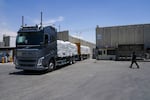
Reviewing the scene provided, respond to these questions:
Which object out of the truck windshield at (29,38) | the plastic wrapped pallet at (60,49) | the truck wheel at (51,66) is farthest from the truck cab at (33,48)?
the plastic wrapped pallet at (60,49)

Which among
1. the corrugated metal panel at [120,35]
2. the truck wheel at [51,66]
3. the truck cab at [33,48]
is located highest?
the corrugated metal panel at [120,35]

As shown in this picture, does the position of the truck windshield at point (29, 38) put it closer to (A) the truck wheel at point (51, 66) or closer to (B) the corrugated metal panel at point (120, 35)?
(A) the truck wheel at point (51, 66)

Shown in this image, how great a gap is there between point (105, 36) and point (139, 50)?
8.60m

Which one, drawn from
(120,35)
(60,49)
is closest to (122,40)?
(120,35)

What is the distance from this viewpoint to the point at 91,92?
827 centimetres

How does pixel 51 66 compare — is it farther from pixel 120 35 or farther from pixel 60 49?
pixel 120 35

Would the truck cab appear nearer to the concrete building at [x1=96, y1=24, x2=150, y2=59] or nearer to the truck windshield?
the truck windshield

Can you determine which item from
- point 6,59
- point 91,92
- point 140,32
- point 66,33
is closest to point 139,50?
point 140,32

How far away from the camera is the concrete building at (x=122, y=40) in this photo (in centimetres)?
4170

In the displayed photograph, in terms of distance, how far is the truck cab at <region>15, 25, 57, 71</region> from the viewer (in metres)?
14.2

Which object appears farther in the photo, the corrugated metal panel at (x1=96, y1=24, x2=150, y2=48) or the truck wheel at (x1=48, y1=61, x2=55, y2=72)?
the corrugated metal panel at (x1=96, y1=24, x2=150, y2=48)

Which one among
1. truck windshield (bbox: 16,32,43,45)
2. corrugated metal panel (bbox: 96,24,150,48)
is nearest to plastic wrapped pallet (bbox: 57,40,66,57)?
truck windshield (bbox: 16,32,43,45)

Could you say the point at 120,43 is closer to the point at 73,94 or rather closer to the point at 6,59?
the point at 6,59

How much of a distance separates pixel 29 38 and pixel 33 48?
98 cm
